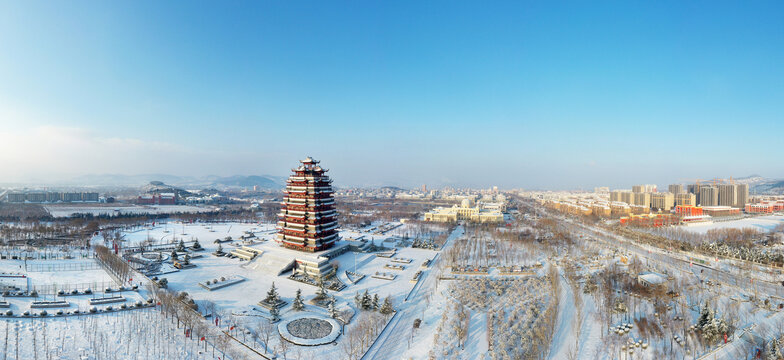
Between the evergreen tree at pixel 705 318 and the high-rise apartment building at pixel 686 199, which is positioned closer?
the evergreen tree at pixel 705 318

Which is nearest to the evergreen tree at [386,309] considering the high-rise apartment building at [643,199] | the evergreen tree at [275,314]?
the evergreen tree at [275,314]

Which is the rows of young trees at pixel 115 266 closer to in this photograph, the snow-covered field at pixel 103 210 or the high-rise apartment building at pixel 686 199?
the snow-covered field at pixel 103 210

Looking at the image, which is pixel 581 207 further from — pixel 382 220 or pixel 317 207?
pixel 317 207

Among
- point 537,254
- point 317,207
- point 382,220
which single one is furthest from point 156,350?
point 382,220

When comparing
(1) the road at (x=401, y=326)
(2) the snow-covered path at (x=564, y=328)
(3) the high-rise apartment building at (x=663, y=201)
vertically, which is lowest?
(1) the road at (x=401, y=326)

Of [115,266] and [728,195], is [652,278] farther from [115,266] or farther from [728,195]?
[728,195]

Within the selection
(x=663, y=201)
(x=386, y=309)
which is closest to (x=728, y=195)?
(x=663, y=201)

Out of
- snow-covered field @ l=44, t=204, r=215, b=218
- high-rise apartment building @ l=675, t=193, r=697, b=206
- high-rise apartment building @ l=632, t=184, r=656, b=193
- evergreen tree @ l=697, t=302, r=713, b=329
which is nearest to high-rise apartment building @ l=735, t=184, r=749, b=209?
high-rise apartment building @ l=675, t=193, r=697, b=206
